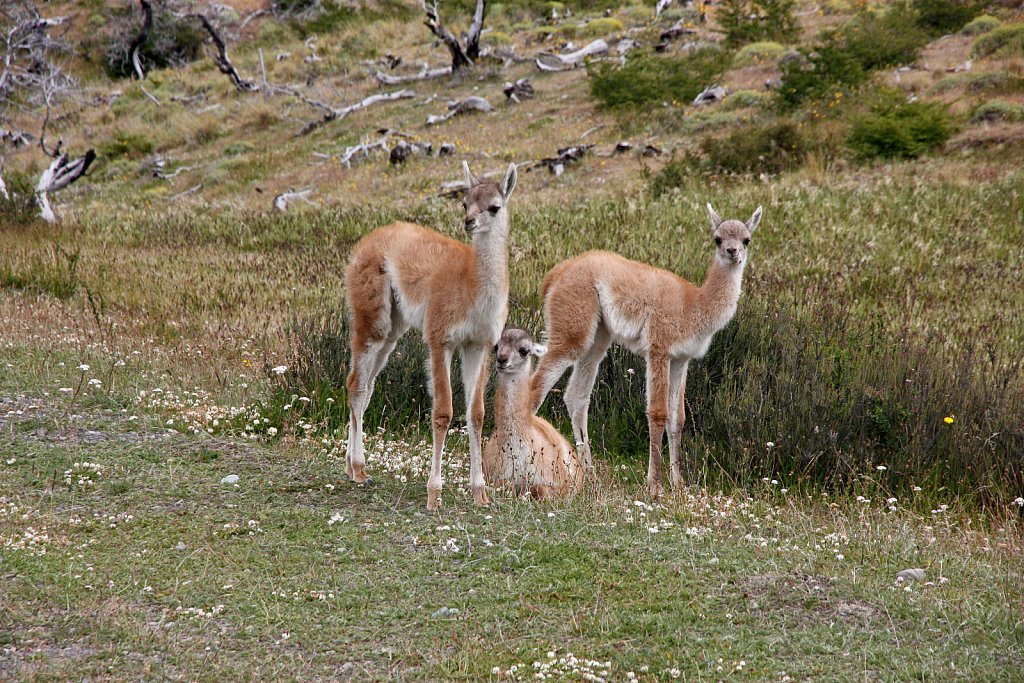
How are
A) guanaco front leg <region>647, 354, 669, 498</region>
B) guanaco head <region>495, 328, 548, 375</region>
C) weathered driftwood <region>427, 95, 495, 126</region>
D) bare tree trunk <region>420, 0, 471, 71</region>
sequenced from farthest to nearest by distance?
1. bare tree trunk <region>420, 0, 471, 71</region>
2. weathered driftwood <region>427, 95, 495, 126</region>
3. guanaco front leg <region>647, 354, 669, 498</region>
4. guanaco head <region>495, 328, 548, 375</region>

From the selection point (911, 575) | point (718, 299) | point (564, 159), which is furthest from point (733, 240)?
point (564, 159)

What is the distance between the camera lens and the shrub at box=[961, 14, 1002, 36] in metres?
27.7

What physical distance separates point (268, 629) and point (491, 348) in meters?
3.06

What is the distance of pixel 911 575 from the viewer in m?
5.43

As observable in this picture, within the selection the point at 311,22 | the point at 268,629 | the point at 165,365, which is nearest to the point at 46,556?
the point at 268,629

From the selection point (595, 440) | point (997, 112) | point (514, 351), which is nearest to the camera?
point (514, 351)

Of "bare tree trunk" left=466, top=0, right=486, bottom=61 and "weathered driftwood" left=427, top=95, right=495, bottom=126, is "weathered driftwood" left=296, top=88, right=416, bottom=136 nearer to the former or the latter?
"bare tree trunk" left=466, top=0, right=486, bottom=61

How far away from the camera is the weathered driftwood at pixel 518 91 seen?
100 ft

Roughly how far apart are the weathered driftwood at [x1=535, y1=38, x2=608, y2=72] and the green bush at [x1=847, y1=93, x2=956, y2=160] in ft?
52.9

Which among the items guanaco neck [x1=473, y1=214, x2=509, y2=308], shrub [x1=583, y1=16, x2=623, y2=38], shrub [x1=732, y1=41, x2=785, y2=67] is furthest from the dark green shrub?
guanaco neck [x1=473, y1=214, x2=509, y2=308]

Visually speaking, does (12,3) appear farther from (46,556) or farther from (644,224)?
(46,556)

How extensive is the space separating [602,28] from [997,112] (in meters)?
20.1

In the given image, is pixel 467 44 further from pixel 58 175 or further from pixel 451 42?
pixel 58 175

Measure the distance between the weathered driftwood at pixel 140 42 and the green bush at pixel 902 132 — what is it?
31675 mm
